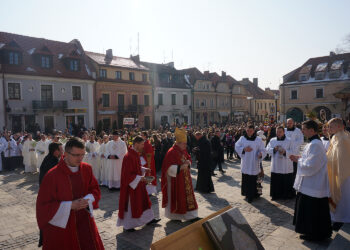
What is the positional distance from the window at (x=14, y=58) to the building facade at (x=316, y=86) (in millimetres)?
34423

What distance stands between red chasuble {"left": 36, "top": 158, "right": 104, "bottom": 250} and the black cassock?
18.3ft

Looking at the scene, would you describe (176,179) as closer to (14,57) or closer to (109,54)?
(14,57)

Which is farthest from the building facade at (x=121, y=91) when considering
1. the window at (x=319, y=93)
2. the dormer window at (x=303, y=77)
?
the window at (x=319, y=93)

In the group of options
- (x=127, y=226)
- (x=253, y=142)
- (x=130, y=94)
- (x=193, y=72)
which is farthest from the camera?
(x=193, y=72)

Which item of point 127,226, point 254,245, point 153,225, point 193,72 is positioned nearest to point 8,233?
point 127,226

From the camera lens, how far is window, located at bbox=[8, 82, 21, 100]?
23.6 m

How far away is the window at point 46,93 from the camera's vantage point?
25772 mm

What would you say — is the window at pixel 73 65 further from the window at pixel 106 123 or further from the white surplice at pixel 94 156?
the white surplice at pixel 94 156

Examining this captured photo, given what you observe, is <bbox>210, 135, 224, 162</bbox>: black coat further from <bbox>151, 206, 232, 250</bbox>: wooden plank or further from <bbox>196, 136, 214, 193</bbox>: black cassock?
<bbox>151, 206, 232, 250</bbox>: wooden plank

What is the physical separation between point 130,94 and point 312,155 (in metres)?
30.1

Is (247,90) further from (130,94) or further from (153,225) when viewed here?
→ (153,225)

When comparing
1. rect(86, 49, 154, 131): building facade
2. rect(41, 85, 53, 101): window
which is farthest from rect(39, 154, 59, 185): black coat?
rect(41, 85, 53, 101): window

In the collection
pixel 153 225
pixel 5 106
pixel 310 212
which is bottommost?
pixel 153 225

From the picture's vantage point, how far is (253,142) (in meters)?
7.73
